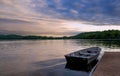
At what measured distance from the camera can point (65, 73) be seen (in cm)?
1547

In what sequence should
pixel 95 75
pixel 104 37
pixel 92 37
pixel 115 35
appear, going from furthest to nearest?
pixel 92 37 < pixel 104 37 < pixel 115 35 < pixel 95 75

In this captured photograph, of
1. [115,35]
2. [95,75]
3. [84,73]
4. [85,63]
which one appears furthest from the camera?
[115,35]

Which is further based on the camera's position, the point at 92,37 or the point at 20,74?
the point at 92,37

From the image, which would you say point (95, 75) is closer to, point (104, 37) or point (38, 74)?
point (38, 74)

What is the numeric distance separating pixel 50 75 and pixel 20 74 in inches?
113

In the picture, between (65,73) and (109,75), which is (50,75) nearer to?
(65,73)

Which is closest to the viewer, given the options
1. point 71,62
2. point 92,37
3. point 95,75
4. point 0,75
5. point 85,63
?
point 95,75

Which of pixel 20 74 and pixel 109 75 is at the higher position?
pixel 109 75

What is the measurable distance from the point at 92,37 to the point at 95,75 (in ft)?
557

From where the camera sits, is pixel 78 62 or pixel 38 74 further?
pixel 78 62

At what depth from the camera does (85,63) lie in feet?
56.1

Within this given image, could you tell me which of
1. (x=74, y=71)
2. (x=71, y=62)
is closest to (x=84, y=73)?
(x=74, y=71)

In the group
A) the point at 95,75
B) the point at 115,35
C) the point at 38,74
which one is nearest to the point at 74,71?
the point at 38,74

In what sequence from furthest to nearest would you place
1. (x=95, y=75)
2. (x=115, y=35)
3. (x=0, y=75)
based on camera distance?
(x=115, y=35)
(x=0, y=75)
(x=95, y=75)
